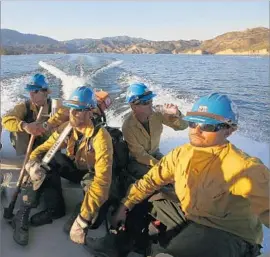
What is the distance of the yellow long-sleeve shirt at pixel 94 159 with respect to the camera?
2.39m

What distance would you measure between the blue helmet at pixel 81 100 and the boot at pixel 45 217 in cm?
79

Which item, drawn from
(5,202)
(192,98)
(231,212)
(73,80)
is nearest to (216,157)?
(231,212)

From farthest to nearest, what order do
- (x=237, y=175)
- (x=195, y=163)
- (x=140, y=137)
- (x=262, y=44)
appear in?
(x=262, y=44), (x=140, y=137), (x=195, y=163), (x=237, y=175)

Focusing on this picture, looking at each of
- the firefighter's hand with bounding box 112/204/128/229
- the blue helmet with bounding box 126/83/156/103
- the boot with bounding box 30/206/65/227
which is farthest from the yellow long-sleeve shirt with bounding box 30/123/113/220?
the blue helmet with bounding box 126/83/156/103

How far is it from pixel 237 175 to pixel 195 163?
0.25 m

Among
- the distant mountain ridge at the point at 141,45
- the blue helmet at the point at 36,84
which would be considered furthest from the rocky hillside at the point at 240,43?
the blue helmet at the point at 36,84

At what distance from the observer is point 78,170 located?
3037mm

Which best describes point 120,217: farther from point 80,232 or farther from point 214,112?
point 214,112

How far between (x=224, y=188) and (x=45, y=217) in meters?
1.39

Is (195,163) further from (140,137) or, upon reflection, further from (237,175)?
(140,137)

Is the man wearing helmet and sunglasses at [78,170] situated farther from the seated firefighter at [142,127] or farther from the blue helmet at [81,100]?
the seated firefighter at [142,127]

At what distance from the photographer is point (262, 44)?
30.8m

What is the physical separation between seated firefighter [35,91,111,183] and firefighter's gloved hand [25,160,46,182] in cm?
26

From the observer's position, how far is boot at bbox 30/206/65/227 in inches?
108
